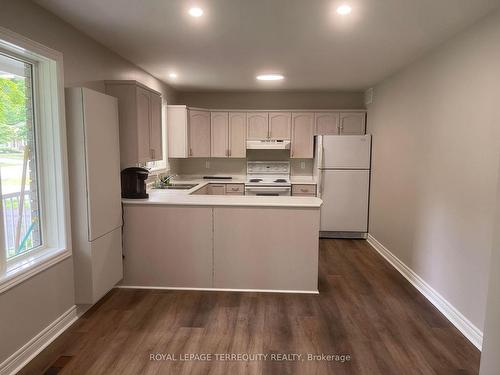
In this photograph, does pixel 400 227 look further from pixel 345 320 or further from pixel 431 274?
pixel 345 320

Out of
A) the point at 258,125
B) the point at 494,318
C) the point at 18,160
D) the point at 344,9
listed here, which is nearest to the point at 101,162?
the point at 18,160

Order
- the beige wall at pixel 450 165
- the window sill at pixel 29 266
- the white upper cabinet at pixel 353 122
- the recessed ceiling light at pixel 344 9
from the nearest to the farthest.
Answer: the window sill at pixel 29 266, the recessed ceiling light at pixel 344 9, the beige wall at pixel 450 165, the white upper cabinet at pixel 353 122

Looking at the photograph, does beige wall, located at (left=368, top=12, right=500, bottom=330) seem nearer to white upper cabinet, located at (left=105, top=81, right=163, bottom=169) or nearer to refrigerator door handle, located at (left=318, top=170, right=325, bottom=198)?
refrigerator door handle, located at (left=318, top=170, right=325, bottom=198)

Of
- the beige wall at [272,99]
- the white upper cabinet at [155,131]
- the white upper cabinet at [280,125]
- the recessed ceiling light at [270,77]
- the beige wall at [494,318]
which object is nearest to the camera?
the beige wall at [494,318]

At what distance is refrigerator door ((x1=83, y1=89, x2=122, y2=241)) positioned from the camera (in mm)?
2629

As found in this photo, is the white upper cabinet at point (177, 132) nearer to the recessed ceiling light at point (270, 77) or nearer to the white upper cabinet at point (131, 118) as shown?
the recessed ceiling light at point (270, 77)

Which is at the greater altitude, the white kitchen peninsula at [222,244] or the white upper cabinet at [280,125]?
the white upper cabinet at [280,125]

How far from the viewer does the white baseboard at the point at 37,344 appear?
2.07m

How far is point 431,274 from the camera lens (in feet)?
10.3

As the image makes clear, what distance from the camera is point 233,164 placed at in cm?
612

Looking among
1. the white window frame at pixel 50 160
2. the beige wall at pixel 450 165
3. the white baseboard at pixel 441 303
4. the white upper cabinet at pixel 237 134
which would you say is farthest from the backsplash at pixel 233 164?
the white window frame at pixel 50 160

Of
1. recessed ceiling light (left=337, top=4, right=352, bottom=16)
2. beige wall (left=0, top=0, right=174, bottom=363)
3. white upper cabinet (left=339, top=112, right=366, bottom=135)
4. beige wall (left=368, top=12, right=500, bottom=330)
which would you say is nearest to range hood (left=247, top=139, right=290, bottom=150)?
white upper cabinet (left=339, top=112, right=366, bottom=135)

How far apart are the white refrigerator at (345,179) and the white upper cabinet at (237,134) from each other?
135cm

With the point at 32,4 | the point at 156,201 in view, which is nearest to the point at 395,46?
the point at 156,201
